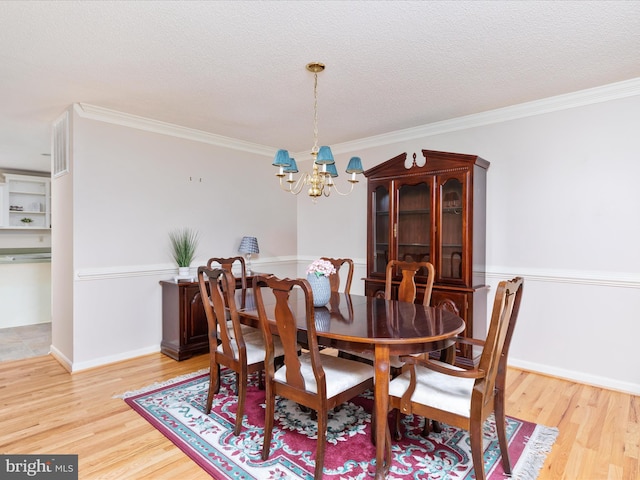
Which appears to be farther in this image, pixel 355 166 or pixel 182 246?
pixel 182 246

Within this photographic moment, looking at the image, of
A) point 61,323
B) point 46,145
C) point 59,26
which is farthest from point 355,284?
point 46,145

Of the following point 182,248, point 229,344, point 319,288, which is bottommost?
point 229,344

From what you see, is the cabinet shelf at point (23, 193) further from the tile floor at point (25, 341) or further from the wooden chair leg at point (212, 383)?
the wooden chair leg at point (212, 383)

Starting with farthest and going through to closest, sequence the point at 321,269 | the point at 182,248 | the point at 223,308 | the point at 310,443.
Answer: the point at 182,248, the point at 321,269, the point at 223,308, the point at 310,443

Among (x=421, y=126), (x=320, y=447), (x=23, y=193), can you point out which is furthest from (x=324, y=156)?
(x=23, y=193)

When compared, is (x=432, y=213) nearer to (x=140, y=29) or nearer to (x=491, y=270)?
(x=491, y=270)

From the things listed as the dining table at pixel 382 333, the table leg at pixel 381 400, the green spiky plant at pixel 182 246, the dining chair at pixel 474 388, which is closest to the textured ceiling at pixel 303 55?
the green spiky plant at pixel 182 246

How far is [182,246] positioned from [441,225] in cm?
271

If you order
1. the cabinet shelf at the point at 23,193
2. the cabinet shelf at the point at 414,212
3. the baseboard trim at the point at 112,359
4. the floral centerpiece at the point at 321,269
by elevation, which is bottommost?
the baseboard trim at the point at 112,359

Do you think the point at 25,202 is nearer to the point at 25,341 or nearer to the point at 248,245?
the point at 25,341

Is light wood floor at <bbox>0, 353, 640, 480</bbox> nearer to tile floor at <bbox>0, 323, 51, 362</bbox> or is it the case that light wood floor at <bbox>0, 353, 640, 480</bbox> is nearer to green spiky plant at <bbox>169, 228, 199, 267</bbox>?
tile floor at <bbox>0, 323, 51, 362</bbox>

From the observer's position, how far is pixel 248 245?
14.7 feet

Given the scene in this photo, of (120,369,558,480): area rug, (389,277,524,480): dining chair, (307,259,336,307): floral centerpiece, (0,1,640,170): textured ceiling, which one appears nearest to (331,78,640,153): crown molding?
(0,1,640,170): textured ceiling

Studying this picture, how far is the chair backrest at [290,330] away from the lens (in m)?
1.84
